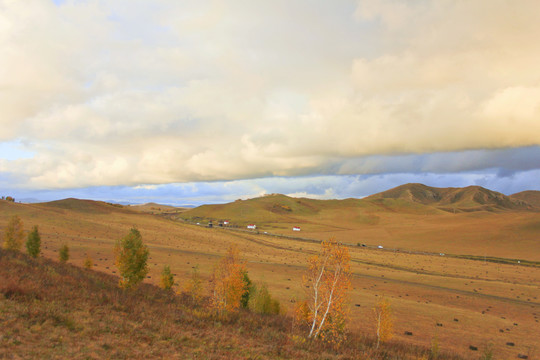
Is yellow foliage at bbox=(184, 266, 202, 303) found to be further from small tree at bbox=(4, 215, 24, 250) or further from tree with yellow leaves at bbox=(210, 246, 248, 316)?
small tree at bbox=(4, 215, 24, 250)

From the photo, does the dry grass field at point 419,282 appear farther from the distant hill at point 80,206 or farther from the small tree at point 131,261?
the distant hill at point 80,206

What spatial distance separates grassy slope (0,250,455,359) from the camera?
16.4m

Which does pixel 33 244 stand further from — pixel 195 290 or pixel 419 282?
pixel 419 282

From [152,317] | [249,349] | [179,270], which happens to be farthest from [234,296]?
[179,270]

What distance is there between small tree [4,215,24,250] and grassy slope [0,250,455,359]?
36.8 metres

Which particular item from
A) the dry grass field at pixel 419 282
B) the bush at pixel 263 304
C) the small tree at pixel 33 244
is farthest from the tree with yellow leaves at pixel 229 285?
the small tree at pixel 33 244

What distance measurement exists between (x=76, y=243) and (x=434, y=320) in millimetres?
87021

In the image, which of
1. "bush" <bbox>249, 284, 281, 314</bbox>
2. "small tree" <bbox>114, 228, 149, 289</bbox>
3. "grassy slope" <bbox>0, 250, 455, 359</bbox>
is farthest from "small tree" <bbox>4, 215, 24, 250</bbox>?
"bush" <bbox>249, 284, 281, 314</bbox>

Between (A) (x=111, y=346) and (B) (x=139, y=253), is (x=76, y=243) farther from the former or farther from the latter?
(A) (x=111, y=346)

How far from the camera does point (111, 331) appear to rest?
63.9 ft

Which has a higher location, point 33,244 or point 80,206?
point 80,206

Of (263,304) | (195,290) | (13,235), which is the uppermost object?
(13,235)

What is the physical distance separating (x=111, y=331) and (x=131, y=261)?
25.7m

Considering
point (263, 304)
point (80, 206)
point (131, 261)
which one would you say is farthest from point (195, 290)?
point (80, 206)
